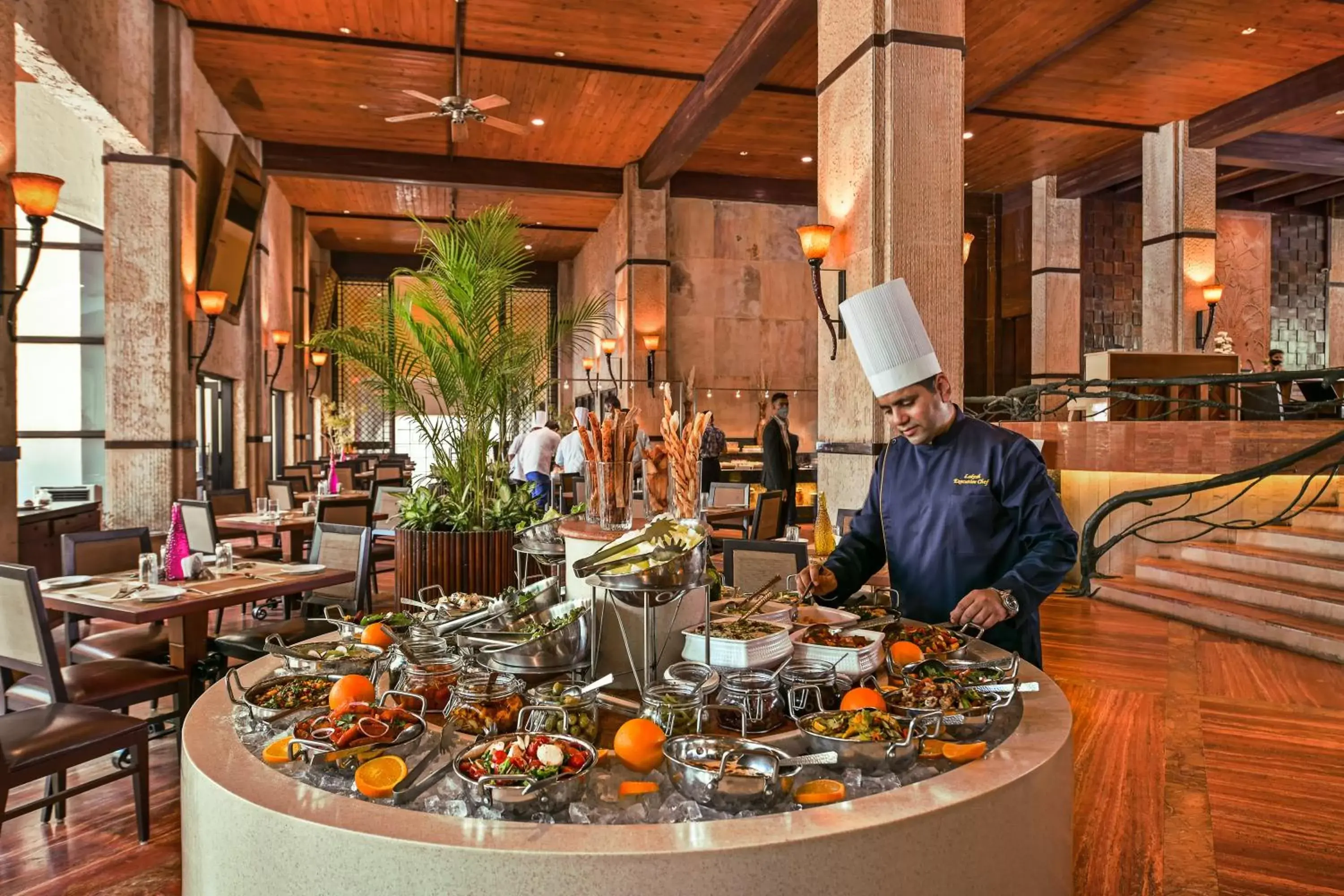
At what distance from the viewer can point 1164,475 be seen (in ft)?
21.8

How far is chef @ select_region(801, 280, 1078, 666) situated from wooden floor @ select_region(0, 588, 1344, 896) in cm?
66

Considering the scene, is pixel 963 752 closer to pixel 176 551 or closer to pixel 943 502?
pixel 943 502

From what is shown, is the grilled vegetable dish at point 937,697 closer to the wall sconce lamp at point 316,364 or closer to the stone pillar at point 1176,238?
the stone pillar at point 1176,238

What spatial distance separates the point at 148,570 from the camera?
12.9 ft

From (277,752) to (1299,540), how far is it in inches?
261

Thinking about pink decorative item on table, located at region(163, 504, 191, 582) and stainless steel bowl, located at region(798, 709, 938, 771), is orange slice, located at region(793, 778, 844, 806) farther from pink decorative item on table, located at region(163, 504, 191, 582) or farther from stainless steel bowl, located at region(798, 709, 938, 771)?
pink decorative item on table, located at region(163, 504, 191, 582)

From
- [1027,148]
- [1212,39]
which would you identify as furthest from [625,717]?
[1027,148]

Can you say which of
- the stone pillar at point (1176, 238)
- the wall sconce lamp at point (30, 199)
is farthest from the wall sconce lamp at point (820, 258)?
the stone pillar at point (1176, 238)

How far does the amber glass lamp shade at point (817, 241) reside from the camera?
578 cm

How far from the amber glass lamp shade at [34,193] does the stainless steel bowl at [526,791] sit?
463cm

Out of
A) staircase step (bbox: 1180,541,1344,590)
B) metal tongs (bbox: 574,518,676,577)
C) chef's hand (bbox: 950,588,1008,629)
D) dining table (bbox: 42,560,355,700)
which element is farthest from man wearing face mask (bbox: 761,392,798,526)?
metal tongs (bbox: 574,518,676,577)

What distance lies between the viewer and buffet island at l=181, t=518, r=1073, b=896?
115 cm

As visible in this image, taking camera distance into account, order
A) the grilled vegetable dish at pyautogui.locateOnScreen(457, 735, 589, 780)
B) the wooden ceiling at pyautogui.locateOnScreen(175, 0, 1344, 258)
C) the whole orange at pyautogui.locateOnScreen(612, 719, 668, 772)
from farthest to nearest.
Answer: the wooden ceiling at pyautogui.locateOnScreen(175, 0, 1344, 258), the whole orange at pyautogui.locateOnScreen(612, 719, 668, 772), the grilled vegetable dish at pyautogui.locateOnScreen(457, 735, 589, 780)

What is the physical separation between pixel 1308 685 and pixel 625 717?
13.5 ft
